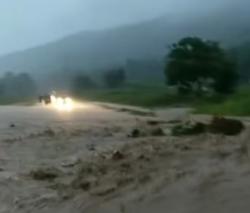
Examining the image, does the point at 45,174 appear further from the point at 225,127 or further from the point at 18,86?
the point at 18,86

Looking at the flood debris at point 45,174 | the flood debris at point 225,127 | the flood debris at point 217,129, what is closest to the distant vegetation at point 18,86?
the flood debris at point 217,129

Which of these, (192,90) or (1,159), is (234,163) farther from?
(192,90)

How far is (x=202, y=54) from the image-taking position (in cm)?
7462

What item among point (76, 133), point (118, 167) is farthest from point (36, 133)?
point (118, 167)

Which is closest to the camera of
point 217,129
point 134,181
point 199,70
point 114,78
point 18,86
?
point 134,181

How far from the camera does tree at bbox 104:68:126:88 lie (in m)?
135

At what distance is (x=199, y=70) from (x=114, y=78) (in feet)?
205

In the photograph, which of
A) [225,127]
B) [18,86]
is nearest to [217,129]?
[225,127]

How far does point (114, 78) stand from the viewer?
447ft

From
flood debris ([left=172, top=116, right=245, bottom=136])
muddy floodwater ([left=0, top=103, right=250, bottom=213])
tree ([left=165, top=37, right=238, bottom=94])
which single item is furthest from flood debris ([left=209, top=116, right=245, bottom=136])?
tree ([left=165, top=37, right=238, bottom=94])

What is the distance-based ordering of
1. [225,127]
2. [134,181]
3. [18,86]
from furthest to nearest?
[18,86], [225,127], [134,181]

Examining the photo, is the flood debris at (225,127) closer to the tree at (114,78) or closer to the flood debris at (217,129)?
the flood debris at (217,129)

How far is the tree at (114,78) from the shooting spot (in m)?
135

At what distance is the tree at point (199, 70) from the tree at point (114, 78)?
5804 centimetres
